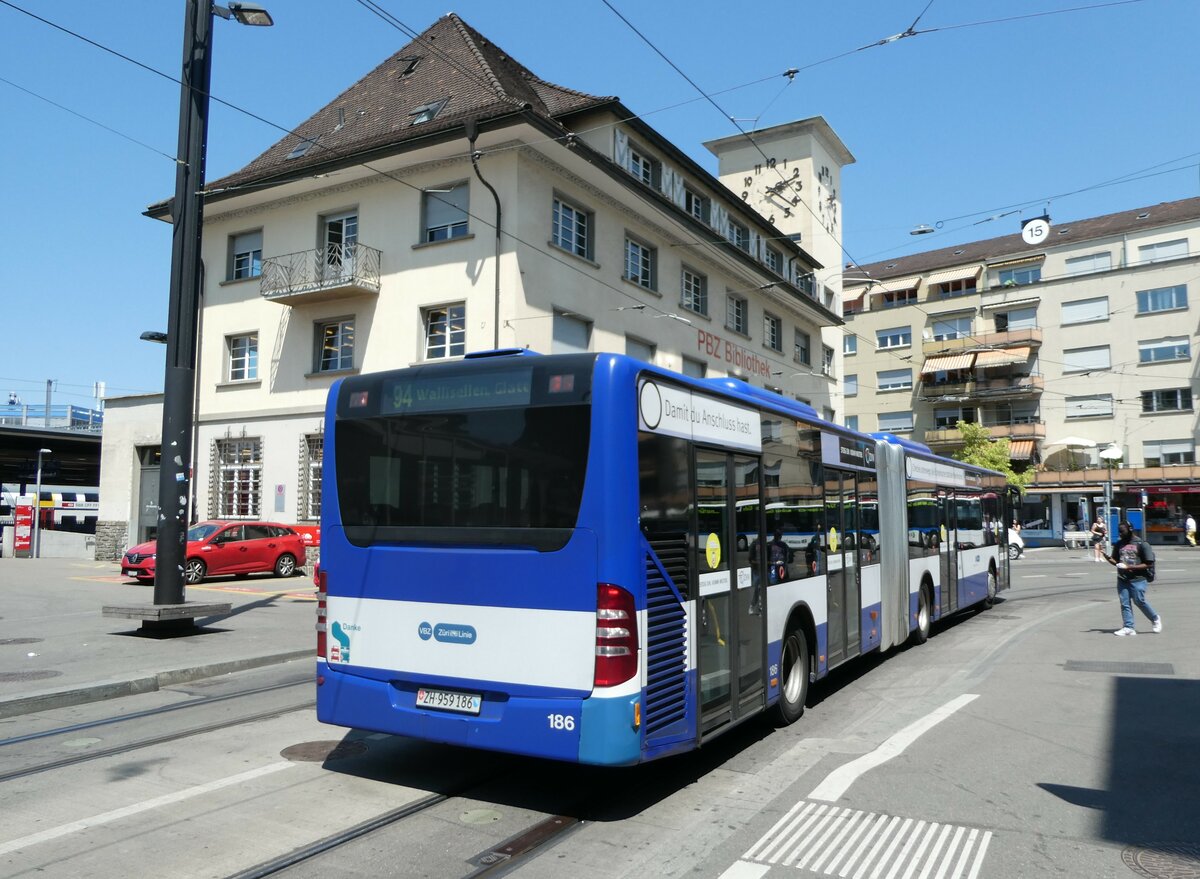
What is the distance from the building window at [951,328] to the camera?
63.0 metres

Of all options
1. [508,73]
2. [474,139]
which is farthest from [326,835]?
[508,73]

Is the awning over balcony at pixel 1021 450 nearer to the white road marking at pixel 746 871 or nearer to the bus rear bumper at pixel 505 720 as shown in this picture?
the bus rear bumper at pixel 505 720

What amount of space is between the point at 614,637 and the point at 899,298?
6605 centimetres

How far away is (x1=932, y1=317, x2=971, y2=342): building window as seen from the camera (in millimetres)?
63000

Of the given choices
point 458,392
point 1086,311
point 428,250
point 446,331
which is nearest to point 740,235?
point 428,250

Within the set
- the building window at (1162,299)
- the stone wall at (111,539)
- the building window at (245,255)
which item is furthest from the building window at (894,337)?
the stone wall at (111,539)

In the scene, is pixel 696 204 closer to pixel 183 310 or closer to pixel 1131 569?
pixel 1131 569

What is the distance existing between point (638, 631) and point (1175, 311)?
2387 inches

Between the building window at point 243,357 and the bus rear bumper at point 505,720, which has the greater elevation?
the building window at point 243,357

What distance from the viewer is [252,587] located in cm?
2153

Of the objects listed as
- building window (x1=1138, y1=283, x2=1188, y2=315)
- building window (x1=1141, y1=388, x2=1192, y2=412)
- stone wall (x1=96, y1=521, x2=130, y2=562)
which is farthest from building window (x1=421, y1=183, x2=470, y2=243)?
building window (x1=1138, y1=283, x2=1188, y2=315)

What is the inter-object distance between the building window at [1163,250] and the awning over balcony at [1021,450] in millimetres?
12941

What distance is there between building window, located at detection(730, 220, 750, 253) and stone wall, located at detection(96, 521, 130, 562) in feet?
74.4

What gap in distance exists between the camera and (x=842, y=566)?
965cm
